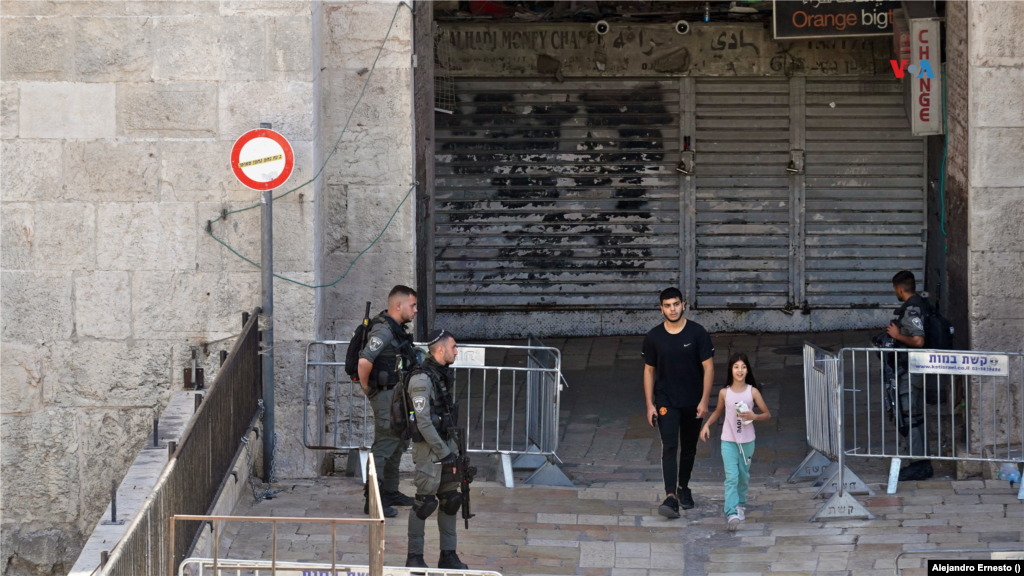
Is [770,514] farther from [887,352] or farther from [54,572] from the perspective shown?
[54,572]

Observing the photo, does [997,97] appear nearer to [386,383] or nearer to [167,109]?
[386,383]

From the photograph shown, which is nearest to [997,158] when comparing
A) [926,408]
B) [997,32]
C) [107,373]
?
[997,32]

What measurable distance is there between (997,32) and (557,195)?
661 centimetres

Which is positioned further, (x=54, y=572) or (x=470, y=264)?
(x=470, y=264)

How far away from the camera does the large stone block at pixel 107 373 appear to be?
32.0 feet

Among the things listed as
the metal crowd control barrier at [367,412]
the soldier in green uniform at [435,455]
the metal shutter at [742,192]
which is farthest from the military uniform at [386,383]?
the metal shutter at [742,192]

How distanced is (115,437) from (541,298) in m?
6.64

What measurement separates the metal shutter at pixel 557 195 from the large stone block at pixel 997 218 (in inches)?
231

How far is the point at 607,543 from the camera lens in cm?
833

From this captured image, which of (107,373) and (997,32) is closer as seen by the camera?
(997,32)

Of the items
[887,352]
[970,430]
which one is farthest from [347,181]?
[970,430]

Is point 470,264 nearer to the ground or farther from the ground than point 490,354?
farther from the ground

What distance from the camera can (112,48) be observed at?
955 centimetres

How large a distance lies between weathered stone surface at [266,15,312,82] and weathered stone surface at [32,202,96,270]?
72.5 inches
